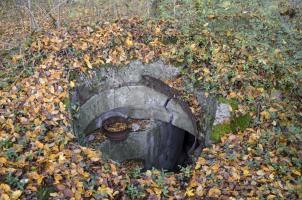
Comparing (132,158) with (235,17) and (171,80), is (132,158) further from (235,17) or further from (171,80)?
(235,17)

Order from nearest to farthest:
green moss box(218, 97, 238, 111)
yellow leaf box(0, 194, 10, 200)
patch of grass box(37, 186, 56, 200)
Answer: yellow leaf box(0, 194, 10, 200), patch of grass box(37, 186, 56, 200), green moss box(218, 97, 238, 111)

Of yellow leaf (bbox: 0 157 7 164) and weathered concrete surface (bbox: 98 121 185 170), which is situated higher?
yellow leaf (bbox: 0 157 7 164)

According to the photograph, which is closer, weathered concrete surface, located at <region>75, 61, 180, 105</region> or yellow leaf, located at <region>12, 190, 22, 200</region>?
yellow leaf, located at <region>12, 190, 22, 200</region>

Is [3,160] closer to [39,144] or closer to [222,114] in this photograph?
[39,144]

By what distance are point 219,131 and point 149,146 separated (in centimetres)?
391

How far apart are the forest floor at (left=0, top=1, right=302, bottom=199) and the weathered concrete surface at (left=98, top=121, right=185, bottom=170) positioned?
2645 millimetres

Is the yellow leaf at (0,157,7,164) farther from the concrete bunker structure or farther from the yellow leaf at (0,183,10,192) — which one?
the concrete bunker structure

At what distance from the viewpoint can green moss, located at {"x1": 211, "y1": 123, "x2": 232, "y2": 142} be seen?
493cm

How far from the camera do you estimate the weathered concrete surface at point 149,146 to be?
8.19m

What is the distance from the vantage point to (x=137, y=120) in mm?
8125

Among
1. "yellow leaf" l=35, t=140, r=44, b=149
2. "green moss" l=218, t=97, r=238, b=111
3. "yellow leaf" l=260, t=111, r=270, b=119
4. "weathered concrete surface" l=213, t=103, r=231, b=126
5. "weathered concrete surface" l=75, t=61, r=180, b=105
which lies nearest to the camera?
"yellow leaf" l=35, t=140, r=44, b=149

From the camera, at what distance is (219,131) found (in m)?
4.99

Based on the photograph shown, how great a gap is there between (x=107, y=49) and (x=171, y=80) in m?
1.48

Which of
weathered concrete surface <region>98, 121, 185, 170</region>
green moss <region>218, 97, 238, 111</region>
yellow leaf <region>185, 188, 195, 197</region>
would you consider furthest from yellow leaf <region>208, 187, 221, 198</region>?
weathered concrete surface <region>98, 121, 185, 170</region>
